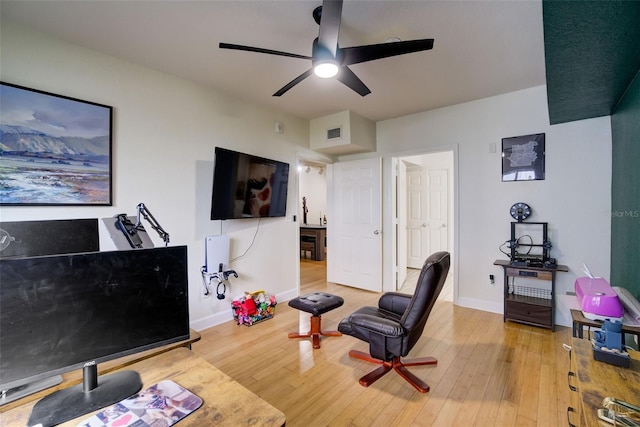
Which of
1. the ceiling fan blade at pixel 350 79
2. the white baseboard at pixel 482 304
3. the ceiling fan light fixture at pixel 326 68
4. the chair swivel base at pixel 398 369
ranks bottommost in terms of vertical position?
the chair swivel base at pixel 398 369

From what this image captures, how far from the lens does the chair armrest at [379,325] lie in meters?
2.01

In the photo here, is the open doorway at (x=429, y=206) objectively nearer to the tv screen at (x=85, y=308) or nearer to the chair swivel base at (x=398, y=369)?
the chair swivel base at (x=398, y=369)

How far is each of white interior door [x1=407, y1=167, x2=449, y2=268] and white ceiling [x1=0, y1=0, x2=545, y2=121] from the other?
8.80ft

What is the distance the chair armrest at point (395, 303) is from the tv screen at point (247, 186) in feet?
6.03

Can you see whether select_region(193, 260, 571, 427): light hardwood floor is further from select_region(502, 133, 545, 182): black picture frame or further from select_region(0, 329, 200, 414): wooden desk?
select_region(502, 133, 545, 182): black picture frame

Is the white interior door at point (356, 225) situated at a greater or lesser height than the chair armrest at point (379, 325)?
greater

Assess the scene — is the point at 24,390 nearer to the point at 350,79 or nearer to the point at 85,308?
the point at 85,308

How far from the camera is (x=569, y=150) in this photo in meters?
3.16

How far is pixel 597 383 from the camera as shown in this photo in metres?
1.17

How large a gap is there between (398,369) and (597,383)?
1.35 metres

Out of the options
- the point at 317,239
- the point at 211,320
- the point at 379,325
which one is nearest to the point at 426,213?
the point at 317,239

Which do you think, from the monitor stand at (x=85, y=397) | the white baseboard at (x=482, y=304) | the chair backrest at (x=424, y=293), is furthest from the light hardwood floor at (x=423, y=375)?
the monitor stand at (x=85, y=397)

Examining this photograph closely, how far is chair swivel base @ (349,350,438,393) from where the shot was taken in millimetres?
2156

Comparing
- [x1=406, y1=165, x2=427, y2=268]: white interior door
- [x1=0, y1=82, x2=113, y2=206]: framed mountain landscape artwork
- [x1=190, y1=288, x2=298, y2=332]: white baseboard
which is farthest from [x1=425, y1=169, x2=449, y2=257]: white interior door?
[x1=0, y1=82, x2=113, y2=206]: framed mountain landscape artwork
